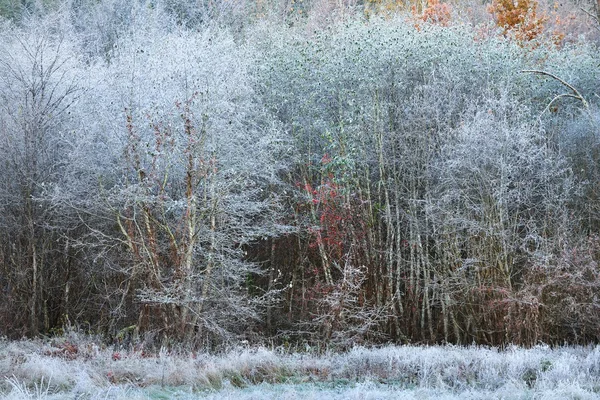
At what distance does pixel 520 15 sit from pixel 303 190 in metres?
13.3

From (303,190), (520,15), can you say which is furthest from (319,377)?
(520,15)

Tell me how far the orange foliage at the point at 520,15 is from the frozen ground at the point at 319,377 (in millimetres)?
18297

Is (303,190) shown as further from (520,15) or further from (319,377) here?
(520,15)

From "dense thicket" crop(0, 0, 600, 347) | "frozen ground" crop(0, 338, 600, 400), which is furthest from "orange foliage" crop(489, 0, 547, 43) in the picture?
"frozen ground" crop(0, 338, 600, 400)

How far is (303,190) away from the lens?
52.4 feet

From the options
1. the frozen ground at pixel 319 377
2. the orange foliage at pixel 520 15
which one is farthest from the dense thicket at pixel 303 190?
the orange foliage at pixel 520 15

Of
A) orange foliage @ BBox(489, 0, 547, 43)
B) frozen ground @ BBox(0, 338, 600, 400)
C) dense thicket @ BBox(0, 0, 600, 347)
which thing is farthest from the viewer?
orange foliage @ BBox(489, 0, 547, 43)

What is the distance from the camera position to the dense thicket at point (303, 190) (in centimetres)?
1191

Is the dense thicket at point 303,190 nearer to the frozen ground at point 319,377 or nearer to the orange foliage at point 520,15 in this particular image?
the frozen ground at point 319,377

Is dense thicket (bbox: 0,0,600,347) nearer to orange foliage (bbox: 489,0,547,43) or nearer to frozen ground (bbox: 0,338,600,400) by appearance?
frozen ground (bbox: 0,338,600,400)

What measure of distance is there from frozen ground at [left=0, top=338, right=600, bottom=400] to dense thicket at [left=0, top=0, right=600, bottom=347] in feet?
12.8

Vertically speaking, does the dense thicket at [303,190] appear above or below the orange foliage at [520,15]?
below

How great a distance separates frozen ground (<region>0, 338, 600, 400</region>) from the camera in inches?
227

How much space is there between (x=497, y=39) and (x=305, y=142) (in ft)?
16.7
